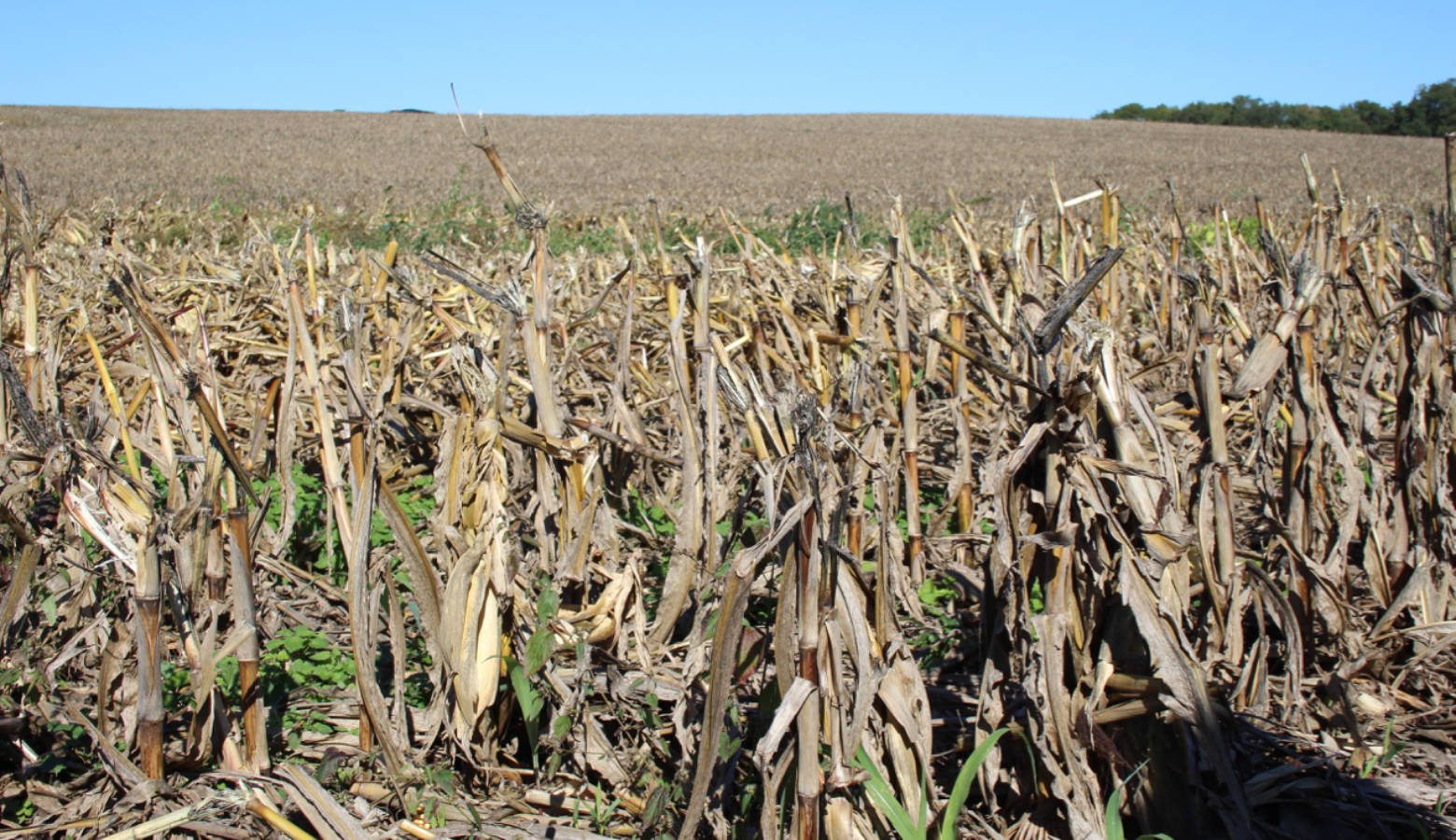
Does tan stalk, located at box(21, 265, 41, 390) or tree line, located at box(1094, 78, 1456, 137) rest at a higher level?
tree line, located at box(1094, 78, 1456, 137)

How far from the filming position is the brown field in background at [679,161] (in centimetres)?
1823

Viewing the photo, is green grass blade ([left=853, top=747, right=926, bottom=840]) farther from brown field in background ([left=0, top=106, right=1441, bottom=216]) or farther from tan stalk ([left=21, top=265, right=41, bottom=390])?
brown field in background ([left=0, top=106, right=1441, bottom=216])

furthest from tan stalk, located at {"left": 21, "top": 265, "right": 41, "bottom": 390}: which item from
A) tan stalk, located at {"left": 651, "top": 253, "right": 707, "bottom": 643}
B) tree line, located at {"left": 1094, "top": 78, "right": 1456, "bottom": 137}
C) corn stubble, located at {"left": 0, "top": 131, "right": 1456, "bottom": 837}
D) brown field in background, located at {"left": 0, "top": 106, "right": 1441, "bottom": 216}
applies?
tree line, located at {"left": 1094, "top": 78, "right": 1456, "bottom": 137}

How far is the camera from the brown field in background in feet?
59.8

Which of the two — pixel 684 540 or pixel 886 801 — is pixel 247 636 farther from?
pixel 886 801

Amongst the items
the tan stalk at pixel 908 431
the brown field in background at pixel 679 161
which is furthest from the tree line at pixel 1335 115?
the tan stalk at pixel 908 431

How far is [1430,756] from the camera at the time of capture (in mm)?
2016

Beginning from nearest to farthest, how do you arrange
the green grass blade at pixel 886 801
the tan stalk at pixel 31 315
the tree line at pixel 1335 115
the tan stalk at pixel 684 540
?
the green grass blade at pixel 886 801, the tan stalk at pixel 31 315, the tan stalk at pixel 684 540, the tree line at pixel 1335 115

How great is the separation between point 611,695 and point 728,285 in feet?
8.98

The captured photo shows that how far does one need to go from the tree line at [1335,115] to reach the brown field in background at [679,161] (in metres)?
15.4

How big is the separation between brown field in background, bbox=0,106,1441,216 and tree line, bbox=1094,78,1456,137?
50.6ft

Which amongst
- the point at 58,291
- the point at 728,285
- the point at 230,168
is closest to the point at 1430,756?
the point at 728,285

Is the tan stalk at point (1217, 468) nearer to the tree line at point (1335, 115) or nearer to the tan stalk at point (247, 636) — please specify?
the tan stalk at point (247, 636)

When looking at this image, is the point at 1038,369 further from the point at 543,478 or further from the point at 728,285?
the point at 728,285
